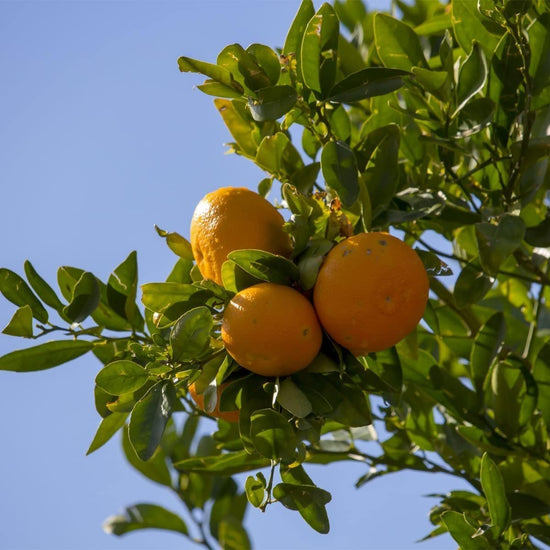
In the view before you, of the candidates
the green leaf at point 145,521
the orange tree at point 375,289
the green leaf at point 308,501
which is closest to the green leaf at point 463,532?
the orange tree at point 375,289

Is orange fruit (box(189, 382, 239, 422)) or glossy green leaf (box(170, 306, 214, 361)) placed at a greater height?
glossy green leaf (box(170, 306, 214, 361))

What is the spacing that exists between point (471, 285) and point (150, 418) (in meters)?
0.57

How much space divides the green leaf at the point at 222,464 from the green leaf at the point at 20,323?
0.36 metres

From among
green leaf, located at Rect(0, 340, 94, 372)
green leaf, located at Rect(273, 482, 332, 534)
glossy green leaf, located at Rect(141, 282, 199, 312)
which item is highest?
green leaf, located at Rect(0, 340, 94, 372)

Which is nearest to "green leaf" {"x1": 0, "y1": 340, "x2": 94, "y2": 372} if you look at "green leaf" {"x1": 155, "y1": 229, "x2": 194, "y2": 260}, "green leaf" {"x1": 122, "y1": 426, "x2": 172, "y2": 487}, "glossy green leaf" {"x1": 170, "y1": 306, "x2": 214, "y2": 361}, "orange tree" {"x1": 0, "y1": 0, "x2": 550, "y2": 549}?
"orange tree" {"x1": 0, "y1": 0, "x2": 550, "y2": 549}

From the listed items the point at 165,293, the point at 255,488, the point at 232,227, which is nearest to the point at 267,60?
the point at 232,227

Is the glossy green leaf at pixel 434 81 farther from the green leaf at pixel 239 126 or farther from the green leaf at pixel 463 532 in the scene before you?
the green leaf at pixel 463 532

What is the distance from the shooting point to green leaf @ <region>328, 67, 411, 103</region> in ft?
4.23

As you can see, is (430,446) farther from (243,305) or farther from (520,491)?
(243,305)

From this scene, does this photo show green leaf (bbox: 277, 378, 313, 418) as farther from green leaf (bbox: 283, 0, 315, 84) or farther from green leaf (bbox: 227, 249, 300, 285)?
green leaf (bbox: 283, 0, 315, 84)

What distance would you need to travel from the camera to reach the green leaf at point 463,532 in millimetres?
1306

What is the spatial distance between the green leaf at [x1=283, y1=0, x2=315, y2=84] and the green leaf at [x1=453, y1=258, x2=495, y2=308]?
0.40m

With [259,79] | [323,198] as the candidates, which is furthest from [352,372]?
[259,79]

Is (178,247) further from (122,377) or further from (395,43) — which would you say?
(395,43)
